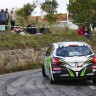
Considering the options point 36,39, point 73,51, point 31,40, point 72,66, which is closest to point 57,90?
point 72,66

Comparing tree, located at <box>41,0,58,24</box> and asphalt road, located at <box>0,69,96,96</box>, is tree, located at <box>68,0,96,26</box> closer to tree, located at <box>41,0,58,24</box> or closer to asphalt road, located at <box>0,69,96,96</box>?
tree, located at <box>41,0,58,24</box>

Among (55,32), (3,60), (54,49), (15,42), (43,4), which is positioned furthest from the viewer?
(43,4)

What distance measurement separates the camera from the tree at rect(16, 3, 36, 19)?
5062cm

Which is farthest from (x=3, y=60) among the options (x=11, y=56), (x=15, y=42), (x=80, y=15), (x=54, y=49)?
(x=80, y=15)

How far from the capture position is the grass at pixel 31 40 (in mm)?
27217

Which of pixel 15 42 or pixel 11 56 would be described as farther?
pixel 15 42

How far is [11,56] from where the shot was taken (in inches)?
1066

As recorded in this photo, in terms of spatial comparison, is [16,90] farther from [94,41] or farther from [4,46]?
[94,41]

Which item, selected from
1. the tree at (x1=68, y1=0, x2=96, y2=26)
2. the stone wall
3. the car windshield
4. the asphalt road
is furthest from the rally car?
the tree at (x1=68, y1=0, x2=96, y2=26)

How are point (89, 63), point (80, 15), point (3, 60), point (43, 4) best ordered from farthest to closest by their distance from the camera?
point (43, 4)
point (80, 15)
point (3, 60)
point (89, 63)

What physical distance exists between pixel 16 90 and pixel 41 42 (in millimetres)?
18016

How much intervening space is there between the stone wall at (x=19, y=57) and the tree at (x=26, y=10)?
20.7m

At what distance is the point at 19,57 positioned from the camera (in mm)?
27750

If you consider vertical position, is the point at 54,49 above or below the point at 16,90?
above
